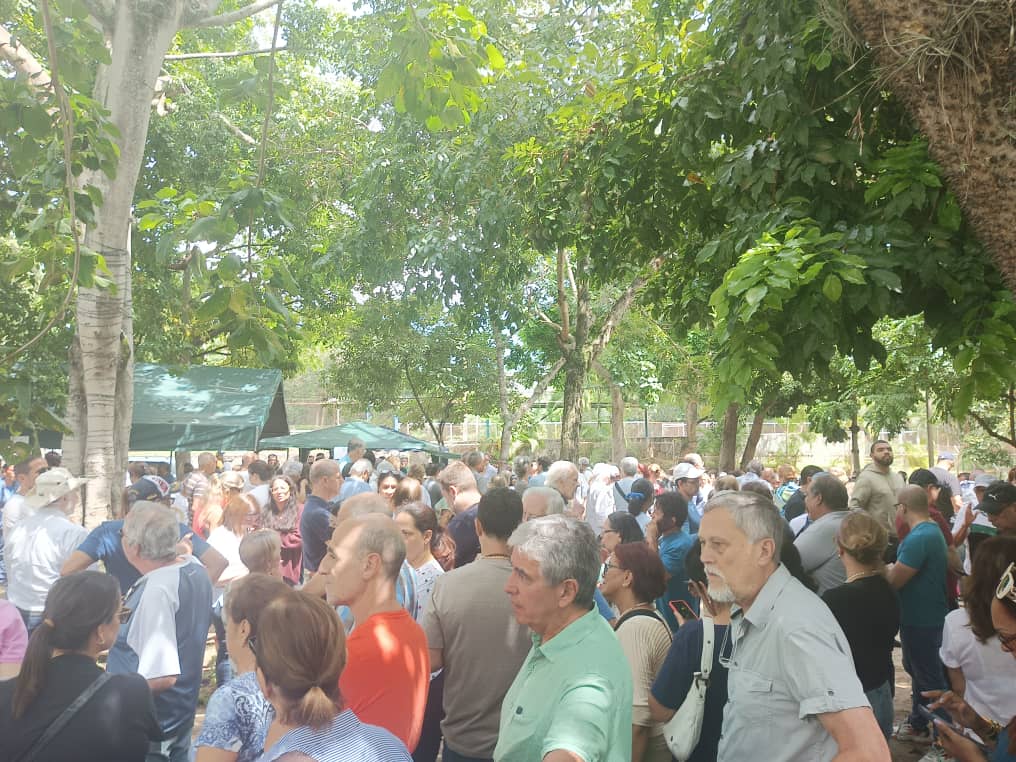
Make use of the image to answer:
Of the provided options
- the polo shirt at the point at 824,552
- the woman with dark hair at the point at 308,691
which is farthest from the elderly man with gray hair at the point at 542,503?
the woman with dark hair at the point at 308,691

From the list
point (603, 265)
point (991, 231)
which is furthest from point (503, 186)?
point (991, 231)

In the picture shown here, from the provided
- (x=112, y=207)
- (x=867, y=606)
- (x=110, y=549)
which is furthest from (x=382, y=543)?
(x=112, y=207)

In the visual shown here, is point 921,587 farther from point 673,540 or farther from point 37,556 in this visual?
point 37,556

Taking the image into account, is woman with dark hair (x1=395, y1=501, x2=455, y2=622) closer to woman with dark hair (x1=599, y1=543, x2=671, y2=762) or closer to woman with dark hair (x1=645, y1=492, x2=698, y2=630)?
woman with dark hair (x1=599, y1=543, x2=671, y2=762)

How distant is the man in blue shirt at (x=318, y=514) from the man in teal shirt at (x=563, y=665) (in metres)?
4.08

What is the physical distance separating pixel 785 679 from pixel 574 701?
0.61m

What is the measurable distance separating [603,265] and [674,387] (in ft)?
75.8

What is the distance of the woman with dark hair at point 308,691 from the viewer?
224cm

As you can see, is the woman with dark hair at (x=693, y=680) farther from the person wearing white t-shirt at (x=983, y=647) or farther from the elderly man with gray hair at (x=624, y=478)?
the elderly man with gray hair at (x=624, y=478)

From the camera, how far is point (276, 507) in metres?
8.01

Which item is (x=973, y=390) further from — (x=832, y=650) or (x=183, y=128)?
(x=183, y=128)

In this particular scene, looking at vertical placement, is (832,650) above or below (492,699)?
above

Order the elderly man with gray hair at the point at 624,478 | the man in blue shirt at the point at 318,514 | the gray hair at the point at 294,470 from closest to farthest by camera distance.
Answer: the man in blue shirt at the point at 318,514
the gray hair at the point at 294,470
the elderly man with gray hair at the point at 624,478

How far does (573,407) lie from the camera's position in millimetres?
16406
